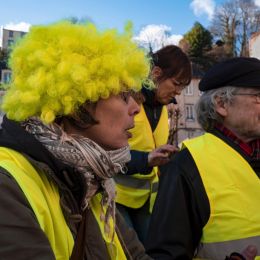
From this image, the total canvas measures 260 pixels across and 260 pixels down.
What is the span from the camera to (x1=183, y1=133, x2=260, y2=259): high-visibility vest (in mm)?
2223

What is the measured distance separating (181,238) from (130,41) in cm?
103

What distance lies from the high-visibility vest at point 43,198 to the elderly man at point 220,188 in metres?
0.90

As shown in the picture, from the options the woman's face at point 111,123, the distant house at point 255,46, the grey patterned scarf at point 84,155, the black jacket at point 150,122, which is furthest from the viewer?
the distant house at point 255,46

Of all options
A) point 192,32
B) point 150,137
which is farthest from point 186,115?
point 150,137

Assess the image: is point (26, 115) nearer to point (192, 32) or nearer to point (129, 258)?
point (129, 258)

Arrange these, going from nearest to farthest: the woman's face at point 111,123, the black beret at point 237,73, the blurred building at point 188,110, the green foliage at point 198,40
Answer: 1. the woman's face at point 111,123
2. the black beret at point 237,73
3. the blurred building at point 188,110
4. the green foliage at point 198,40

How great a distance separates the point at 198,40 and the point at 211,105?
49.8 metres

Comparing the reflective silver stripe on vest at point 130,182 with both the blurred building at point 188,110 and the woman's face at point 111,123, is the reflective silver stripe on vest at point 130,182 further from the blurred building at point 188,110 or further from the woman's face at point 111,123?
the blurred building at point 188,110

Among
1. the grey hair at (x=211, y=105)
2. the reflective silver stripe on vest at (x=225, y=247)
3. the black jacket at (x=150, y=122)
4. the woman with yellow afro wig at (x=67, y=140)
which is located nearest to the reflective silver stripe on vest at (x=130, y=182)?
the black jacket at (x=150, y=122)

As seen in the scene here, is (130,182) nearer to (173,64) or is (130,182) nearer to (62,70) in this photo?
(173,64)

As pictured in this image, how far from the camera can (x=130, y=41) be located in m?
1.98

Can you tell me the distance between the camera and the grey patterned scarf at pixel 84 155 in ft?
5.24

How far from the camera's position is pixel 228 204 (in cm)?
226

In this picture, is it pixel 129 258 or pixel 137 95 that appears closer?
pixel 129 258
